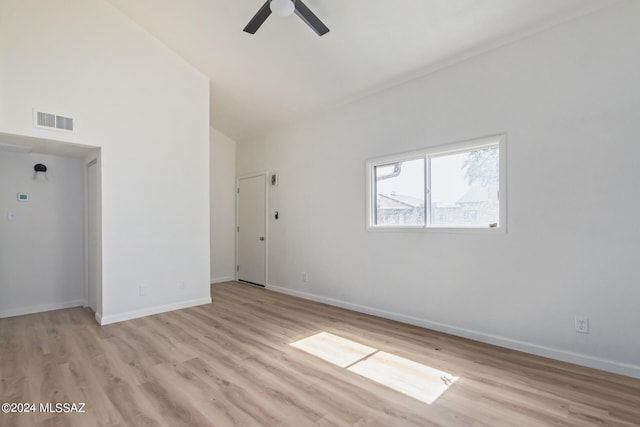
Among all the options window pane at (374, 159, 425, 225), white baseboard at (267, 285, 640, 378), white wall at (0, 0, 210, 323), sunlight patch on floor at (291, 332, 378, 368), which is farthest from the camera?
window pane at (374, 159, 425, 225)

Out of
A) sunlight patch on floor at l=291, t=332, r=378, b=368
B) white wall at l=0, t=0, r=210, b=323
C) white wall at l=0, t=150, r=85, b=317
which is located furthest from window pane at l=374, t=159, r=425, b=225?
white wall at l=0, t=150, r=85, b=317

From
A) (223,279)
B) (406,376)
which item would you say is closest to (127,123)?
(223,279)

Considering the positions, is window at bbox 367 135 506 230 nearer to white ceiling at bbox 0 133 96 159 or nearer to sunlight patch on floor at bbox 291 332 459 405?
sunlight patch on floor at bbox 291 332 459 405

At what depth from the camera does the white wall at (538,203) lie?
2.49 m

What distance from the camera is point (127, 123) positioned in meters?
3.98

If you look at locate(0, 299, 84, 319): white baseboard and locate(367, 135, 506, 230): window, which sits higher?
locate(367, 135, 506, 230): window

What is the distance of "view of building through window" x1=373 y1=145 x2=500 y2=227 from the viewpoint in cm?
320

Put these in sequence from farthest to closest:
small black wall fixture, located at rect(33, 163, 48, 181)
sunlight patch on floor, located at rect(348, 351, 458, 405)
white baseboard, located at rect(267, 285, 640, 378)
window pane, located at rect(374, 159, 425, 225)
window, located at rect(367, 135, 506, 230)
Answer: small black wall fixture, located at rect(33, 163, 48, 181), window pane, located at rect(374, 159, 425, 225), window, located at rect(367, 135, 506, 230), white baseboard, located at rect(267, 285, 640, 378), sunlight patch on floor, located at rect(348, 351, 458, 405)

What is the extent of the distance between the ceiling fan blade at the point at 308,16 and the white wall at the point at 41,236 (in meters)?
3.89

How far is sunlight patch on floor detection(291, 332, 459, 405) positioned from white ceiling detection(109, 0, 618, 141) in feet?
9.97

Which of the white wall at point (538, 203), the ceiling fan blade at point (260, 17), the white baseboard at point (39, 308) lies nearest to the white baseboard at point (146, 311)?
the white baseboard at point (39, 308)

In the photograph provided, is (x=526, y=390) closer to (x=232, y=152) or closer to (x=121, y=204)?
(x=121, y=204)

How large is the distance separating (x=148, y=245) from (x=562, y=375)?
4520 millimetres

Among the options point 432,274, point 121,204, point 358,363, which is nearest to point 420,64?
point 432,274
